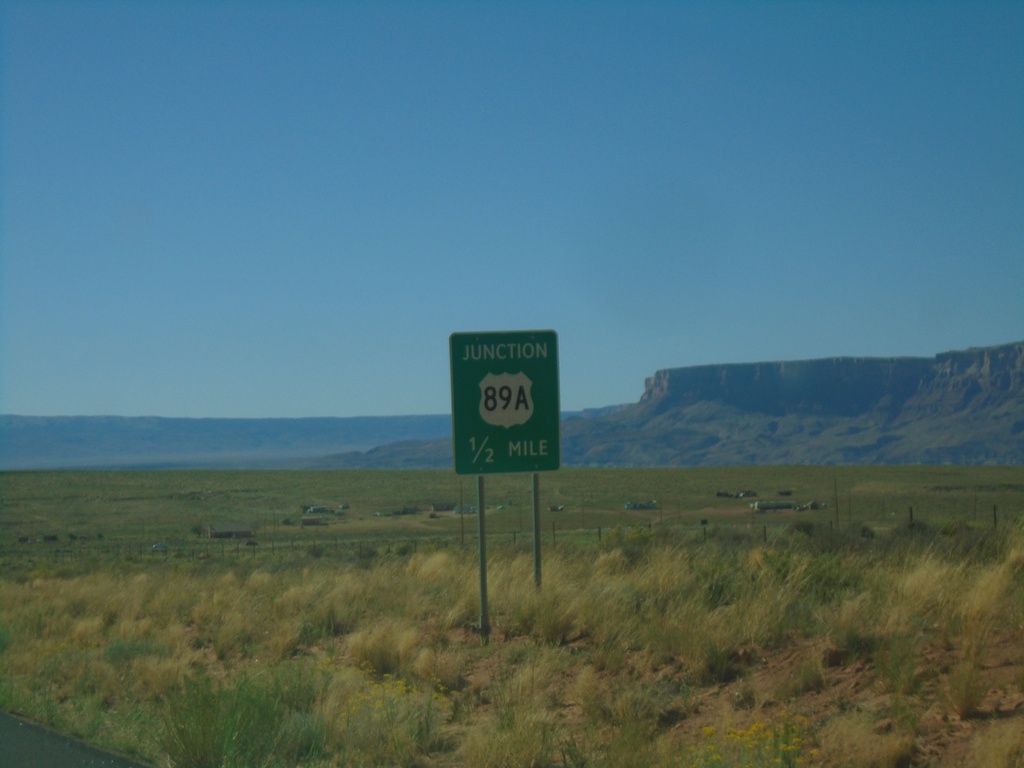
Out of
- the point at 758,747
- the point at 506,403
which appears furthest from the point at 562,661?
the point at 506,403

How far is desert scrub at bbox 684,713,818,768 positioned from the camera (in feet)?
22.6

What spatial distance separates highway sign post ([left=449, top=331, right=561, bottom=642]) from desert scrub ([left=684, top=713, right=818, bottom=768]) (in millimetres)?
5440

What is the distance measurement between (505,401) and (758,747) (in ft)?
21.0

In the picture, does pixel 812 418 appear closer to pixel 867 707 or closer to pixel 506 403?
pixel 506 403

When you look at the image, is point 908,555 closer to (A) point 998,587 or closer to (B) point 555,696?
(A) point 998,587

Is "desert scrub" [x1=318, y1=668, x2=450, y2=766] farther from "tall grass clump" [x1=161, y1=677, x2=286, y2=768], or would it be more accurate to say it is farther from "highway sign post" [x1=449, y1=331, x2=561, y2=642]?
"highway sign post" [x1=449, y1=331, x2=561, y2=642]

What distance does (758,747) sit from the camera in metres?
7.08

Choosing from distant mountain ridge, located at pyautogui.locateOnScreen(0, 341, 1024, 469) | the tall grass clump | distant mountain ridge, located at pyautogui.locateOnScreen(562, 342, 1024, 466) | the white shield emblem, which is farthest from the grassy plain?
distant mountain ridge, located at pyautogui.locateOnScreen(0, 341, 1024, 469)

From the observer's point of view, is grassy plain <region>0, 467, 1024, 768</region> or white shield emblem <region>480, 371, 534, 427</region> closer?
grassy plain <region>0, 467, 1024, 768</region>

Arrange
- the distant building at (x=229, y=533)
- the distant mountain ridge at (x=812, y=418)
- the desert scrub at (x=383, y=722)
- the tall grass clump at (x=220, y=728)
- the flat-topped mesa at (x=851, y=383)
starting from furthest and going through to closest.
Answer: the flat-topped mesa at (x=851, y=383)
the distant mountain ridge at (x=812, y=418)
the distant building at (x=229, y=533)
the desert scrub at (x=383, y=722)
the tall grass clump at (x=220, y=728)

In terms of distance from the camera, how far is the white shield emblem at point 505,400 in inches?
504

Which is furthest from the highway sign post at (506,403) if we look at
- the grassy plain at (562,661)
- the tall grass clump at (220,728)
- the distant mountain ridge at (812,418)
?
the distant mountain ridge at (812,418)

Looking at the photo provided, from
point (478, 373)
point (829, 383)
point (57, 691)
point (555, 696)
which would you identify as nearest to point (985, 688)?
point (555, 696)

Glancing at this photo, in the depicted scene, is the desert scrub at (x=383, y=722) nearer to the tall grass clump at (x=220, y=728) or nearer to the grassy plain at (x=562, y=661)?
the grassy plain at (x=562, y=661)
